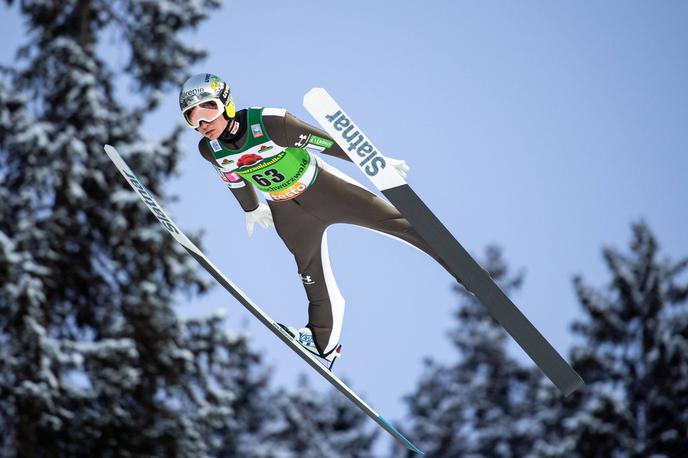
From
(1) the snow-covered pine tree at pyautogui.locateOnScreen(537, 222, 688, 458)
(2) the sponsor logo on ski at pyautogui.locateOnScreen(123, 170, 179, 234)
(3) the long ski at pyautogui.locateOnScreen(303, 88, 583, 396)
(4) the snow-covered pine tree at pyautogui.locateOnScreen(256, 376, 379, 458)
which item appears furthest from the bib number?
(4) the snow-covered pine tree at pyautogui.locateOnScreen(256, 376, 379, 458)

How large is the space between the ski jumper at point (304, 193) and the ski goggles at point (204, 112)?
0.48 ft

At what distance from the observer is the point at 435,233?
5547 millimetres

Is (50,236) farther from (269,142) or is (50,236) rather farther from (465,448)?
(465,448)

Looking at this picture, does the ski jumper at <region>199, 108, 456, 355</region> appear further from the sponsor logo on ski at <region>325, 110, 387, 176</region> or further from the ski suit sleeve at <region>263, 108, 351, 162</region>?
the sponsor logo on ski at <region>325, 110, 387, 176</region>

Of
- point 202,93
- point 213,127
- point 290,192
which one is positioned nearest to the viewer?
point 202,93

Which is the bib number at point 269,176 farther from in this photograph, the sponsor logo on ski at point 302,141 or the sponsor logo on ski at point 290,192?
the sponsor logo on ski at point 302,141

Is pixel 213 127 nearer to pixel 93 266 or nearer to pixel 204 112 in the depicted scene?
pixel 204 112

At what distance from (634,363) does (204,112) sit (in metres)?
15.0

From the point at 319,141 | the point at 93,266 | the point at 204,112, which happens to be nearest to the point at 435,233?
the point at 319,141

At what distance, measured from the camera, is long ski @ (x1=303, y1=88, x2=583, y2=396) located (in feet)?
17.7

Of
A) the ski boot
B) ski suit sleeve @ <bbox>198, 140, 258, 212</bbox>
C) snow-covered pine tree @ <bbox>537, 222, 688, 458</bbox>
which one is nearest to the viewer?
ski suit sleeve @ <bbox>198, 140, 258, 212</bbox>

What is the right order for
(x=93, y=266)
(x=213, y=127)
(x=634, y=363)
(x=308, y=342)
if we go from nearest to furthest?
(x=213, y=127), (x=308, y=342), (x=93, y=266), (x=634, y=363)

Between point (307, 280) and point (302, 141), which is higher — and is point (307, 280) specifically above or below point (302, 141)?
below

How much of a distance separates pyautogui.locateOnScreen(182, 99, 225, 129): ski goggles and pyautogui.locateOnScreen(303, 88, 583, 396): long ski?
44 centimetres
